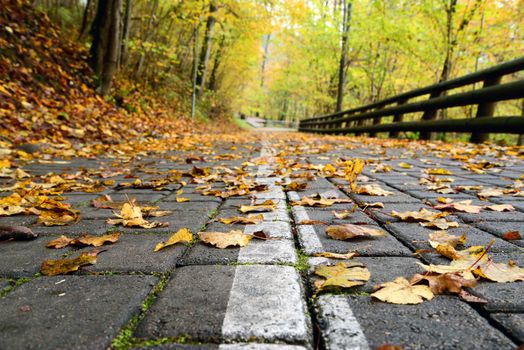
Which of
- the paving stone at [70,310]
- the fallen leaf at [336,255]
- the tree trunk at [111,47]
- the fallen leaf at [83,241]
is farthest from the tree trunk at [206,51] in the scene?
the paving stone at [70,310]

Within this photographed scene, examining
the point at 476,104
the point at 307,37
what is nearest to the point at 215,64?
the point at 307,37

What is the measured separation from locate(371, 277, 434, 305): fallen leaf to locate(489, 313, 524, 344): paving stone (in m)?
0.18

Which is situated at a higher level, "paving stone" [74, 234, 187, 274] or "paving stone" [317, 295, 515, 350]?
"paving stone" [317, 295, 515, 350]

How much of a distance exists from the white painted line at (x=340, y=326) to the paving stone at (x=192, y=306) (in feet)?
0.92

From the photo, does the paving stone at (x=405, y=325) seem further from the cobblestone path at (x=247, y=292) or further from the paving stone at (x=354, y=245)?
the paving stone at (x=354, y=245)

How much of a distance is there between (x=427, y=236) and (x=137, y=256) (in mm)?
1302

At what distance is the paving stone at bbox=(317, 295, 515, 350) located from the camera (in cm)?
92

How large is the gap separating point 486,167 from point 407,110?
4.84 m

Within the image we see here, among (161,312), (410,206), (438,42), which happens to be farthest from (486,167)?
(438,42)

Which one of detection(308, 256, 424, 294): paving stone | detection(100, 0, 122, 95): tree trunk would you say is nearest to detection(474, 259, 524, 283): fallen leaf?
detection(308, 256, 424, 294): paving stone

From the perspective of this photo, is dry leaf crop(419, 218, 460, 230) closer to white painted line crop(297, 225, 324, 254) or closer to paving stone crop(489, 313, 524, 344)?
white painted line crop(297, 225, 324, 254)

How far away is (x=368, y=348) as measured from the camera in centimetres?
90

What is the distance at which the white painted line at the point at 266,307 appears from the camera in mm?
961

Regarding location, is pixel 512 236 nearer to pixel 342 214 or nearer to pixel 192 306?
pixel 342 214
